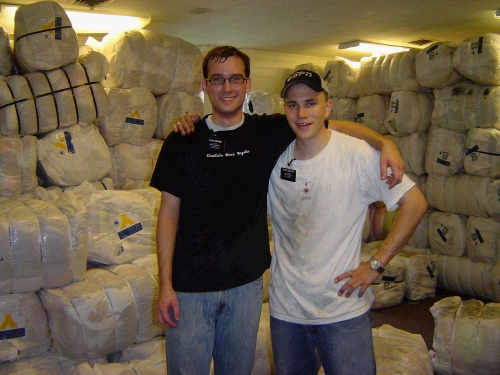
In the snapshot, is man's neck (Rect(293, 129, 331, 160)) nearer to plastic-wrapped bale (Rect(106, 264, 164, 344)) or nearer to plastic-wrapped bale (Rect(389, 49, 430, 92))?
plastic-wrapped bale (Rect(106, 264, 164, 344))

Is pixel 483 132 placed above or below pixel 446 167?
above

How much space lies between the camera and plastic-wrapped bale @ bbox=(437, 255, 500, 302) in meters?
4.32

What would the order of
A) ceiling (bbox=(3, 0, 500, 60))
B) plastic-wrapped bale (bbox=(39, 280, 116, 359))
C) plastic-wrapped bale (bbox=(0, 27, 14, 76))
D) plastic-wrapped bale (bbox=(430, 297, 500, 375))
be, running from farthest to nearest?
ceiling (bbox=(3, 0, 500, 60)) < plastic-wrapped bale (bbox=(0, 27, 14, 76)) < plastic-wrapped bale (bbox=(430, 297, 500, 375)) < plastic-wrapped bale (bbox=(39, 280, 116, 359))

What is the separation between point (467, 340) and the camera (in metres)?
2.85

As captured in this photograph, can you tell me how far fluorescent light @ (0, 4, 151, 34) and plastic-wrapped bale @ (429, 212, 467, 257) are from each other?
3423mm

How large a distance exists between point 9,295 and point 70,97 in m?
1.37

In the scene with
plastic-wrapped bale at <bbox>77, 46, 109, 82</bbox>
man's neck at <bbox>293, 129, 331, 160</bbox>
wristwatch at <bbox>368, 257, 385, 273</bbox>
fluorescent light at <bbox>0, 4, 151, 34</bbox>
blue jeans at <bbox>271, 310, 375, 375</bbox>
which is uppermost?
fluorescent light at <bbox>0, 4, 151, 34</bbox>

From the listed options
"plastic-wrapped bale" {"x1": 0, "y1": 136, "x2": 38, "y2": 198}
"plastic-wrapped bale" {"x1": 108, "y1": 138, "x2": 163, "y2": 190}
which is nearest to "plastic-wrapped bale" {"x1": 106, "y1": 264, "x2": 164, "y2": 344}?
"plastic-wrapped bale" {"x1": 0, "y1": 136, "x2": 38, "y2": 198}

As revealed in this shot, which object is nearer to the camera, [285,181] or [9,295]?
[285,181]

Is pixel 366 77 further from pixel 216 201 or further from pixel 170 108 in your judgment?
pixel 216 201

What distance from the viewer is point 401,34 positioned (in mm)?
5359

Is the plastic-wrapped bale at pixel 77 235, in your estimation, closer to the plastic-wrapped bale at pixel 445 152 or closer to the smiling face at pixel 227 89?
the smiling face at pixel 227 89

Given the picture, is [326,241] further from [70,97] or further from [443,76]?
[443,76]

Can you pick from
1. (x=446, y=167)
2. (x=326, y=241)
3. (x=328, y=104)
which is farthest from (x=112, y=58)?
(x=446, y=167)
